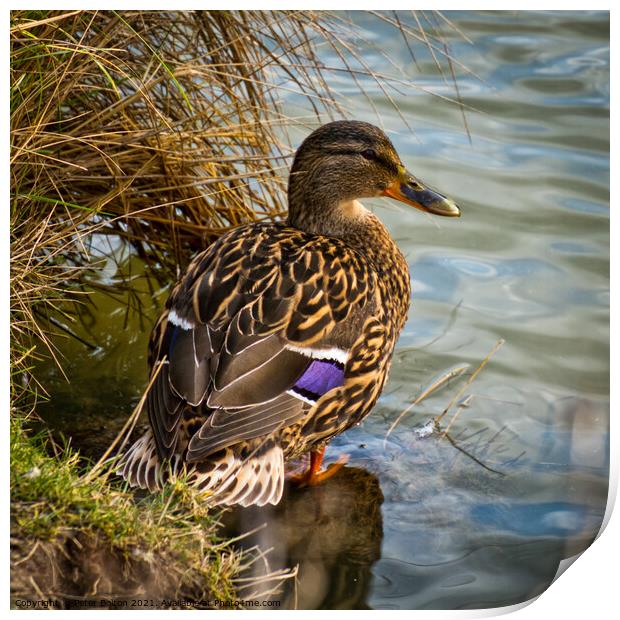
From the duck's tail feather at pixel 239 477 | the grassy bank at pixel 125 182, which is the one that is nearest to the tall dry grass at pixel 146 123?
the grassy bank at pixel 125 182

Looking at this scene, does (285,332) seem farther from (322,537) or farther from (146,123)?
(146,123)

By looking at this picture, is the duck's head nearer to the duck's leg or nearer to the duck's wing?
the duck's wing

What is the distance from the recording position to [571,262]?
14.0 feet

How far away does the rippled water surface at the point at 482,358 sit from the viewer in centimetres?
352

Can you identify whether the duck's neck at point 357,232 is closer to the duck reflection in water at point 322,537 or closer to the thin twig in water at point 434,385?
the thin twig in water at point 434,385

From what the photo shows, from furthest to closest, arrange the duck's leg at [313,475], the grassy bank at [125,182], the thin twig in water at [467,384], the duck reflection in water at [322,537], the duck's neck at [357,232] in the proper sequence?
the thin twig in water at [467,384], the duck's neck at [357,232], the duck's leg at [313,475], the duck reflection in water at [322,537], the grassy bank at [125,182]

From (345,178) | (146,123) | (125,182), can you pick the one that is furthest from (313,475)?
(146,123)

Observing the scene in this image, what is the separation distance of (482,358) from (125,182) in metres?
1.88

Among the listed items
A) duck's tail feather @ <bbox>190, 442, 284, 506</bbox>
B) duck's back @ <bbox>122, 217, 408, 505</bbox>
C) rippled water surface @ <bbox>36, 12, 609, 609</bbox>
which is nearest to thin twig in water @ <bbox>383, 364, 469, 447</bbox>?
rippled water surface @ <bbox>36, 12, 609, 609</bbox>

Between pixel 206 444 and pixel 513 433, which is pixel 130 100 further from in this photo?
pixel 513 433

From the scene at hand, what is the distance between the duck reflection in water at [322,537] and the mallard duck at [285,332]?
0.15 m

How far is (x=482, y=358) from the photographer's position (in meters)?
4.78

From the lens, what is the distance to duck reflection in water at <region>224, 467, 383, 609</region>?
129 inches

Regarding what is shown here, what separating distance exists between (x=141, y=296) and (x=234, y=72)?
3.78ft
